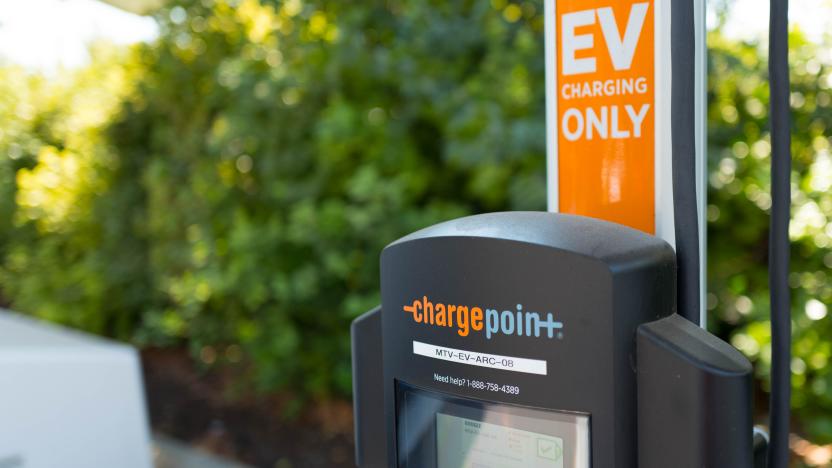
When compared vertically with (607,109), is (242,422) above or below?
below

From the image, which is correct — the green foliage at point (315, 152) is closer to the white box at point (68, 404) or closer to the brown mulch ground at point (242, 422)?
the brown mulch ground at point (242, 422)

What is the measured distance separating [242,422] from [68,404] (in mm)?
2650

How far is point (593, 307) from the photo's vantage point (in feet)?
3.10

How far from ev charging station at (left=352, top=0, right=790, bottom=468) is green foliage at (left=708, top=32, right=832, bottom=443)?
6.96 feet

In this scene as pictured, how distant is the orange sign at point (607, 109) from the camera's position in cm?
115

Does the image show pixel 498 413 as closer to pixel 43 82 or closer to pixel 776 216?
pixel 776 216

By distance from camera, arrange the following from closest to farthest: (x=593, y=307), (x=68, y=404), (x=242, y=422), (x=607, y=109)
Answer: (x=593, y=307) < (x=607, y=109) < (x=68, y=404) < (x=242, y=422)

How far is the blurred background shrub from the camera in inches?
130

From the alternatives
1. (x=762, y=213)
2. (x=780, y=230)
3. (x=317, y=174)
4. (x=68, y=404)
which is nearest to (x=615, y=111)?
(x=780, y=230)

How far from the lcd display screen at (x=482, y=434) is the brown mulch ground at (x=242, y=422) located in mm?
3706

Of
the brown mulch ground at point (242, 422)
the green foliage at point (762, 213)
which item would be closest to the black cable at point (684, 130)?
the green foliage at point (762, 213)

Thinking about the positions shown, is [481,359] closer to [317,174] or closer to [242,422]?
[317,174]

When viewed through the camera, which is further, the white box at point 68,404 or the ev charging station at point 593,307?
the white box at point 68,404

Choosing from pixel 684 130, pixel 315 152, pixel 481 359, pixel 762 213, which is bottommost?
pixel 762 213
